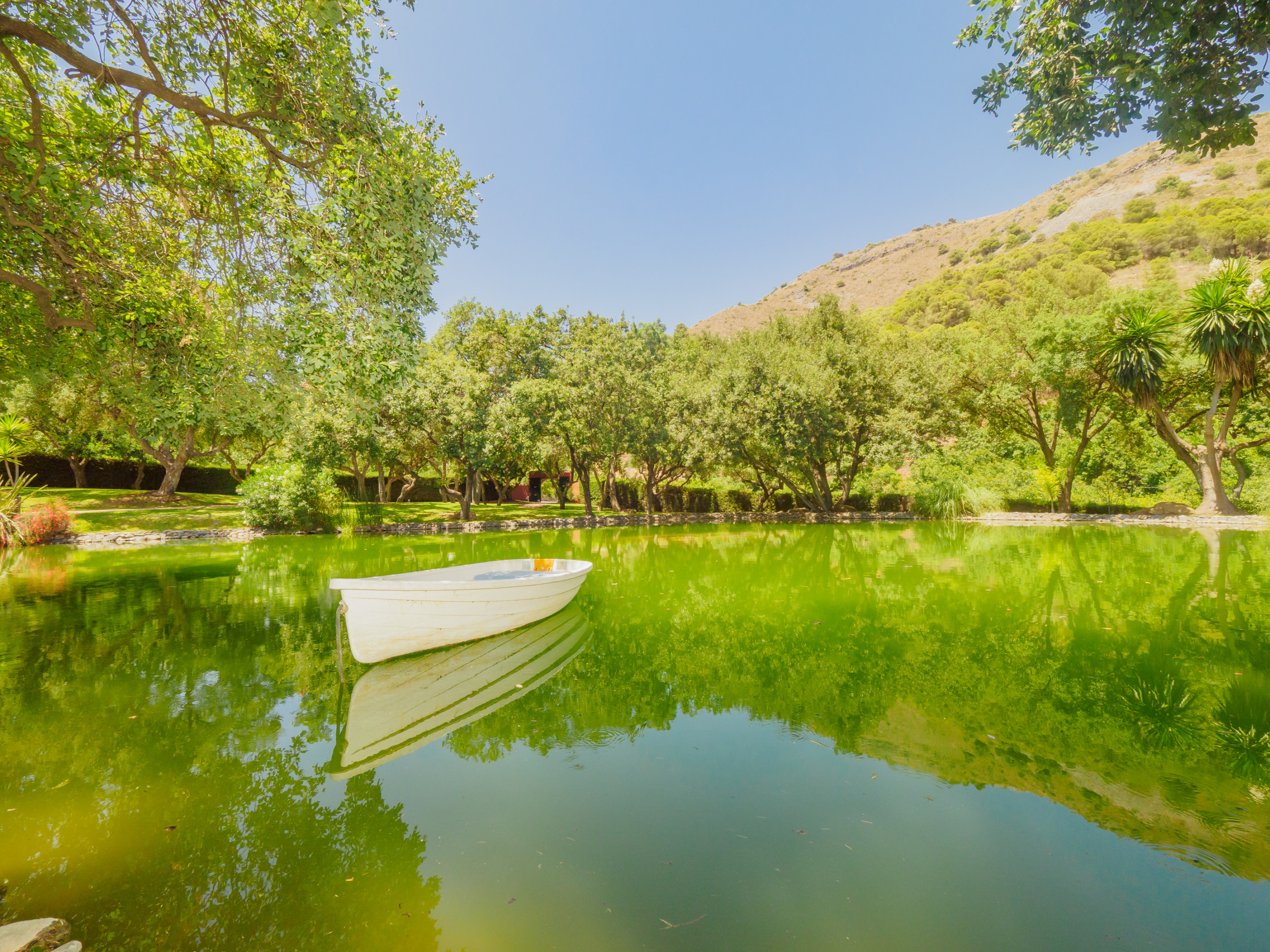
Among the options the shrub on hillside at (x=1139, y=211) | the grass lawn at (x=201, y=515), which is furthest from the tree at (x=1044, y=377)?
the shrub on hillside at (x=1139, y=211)

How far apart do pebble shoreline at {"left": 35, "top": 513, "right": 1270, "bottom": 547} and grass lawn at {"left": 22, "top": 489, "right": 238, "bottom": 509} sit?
18.1 feet

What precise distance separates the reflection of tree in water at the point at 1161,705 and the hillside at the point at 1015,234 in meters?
49.8

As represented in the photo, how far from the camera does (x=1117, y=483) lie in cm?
2666

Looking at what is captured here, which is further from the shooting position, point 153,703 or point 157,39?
point 157,39

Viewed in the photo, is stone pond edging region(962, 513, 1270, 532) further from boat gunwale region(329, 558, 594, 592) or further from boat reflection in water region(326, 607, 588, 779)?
boat reflection in water region(326, 607, 588, 779)

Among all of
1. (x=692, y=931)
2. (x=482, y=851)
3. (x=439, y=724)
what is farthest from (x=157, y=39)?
(x=692, y=931)

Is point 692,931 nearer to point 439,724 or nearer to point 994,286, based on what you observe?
point 439,724

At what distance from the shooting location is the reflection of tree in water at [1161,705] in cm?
380

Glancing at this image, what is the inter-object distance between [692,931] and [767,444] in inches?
887

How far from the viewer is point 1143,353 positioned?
768 inches

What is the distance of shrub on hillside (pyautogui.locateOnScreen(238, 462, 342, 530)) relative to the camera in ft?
65.3

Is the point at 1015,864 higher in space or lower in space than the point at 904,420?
lower

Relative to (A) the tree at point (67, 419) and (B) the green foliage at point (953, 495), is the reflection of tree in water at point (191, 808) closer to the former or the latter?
(A) the tree at point (67, 419)

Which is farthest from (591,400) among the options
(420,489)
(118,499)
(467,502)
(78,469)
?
(78,469)
